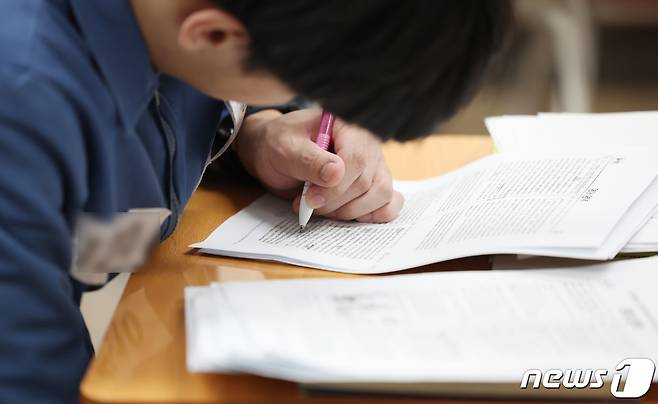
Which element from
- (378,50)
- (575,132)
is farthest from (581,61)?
(378,50)

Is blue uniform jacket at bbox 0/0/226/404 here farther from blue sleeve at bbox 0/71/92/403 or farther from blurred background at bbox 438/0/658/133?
blurred background at bbox 438/0/658/133

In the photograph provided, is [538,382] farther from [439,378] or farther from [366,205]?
[366,205]

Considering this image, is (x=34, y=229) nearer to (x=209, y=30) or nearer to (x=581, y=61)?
(x=209, y=30)

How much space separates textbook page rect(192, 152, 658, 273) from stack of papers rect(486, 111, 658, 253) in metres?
0.04

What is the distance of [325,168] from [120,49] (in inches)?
8.7

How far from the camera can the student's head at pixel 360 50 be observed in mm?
515

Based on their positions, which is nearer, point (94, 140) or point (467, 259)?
point (94, 140)

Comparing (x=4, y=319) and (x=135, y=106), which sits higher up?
(x=135, y=106)

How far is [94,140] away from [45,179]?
2.0 inches

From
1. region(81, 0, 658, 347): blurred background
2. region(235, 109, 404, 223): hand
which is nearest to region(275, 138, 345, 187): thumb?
region(235, 109, 404, 223): hand

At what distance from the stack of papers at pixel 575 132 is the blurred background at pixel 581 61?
85cm

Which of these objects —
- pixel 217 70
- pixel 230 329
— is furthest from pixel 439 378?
pixel 217 70

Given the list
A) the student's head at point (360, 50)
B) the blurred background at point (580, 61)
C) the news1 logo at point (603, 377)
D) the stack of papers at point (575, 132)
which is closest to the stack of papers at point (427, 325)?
the news1 logo at point (603, 377)

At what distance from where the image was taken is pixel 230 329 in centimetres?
50
